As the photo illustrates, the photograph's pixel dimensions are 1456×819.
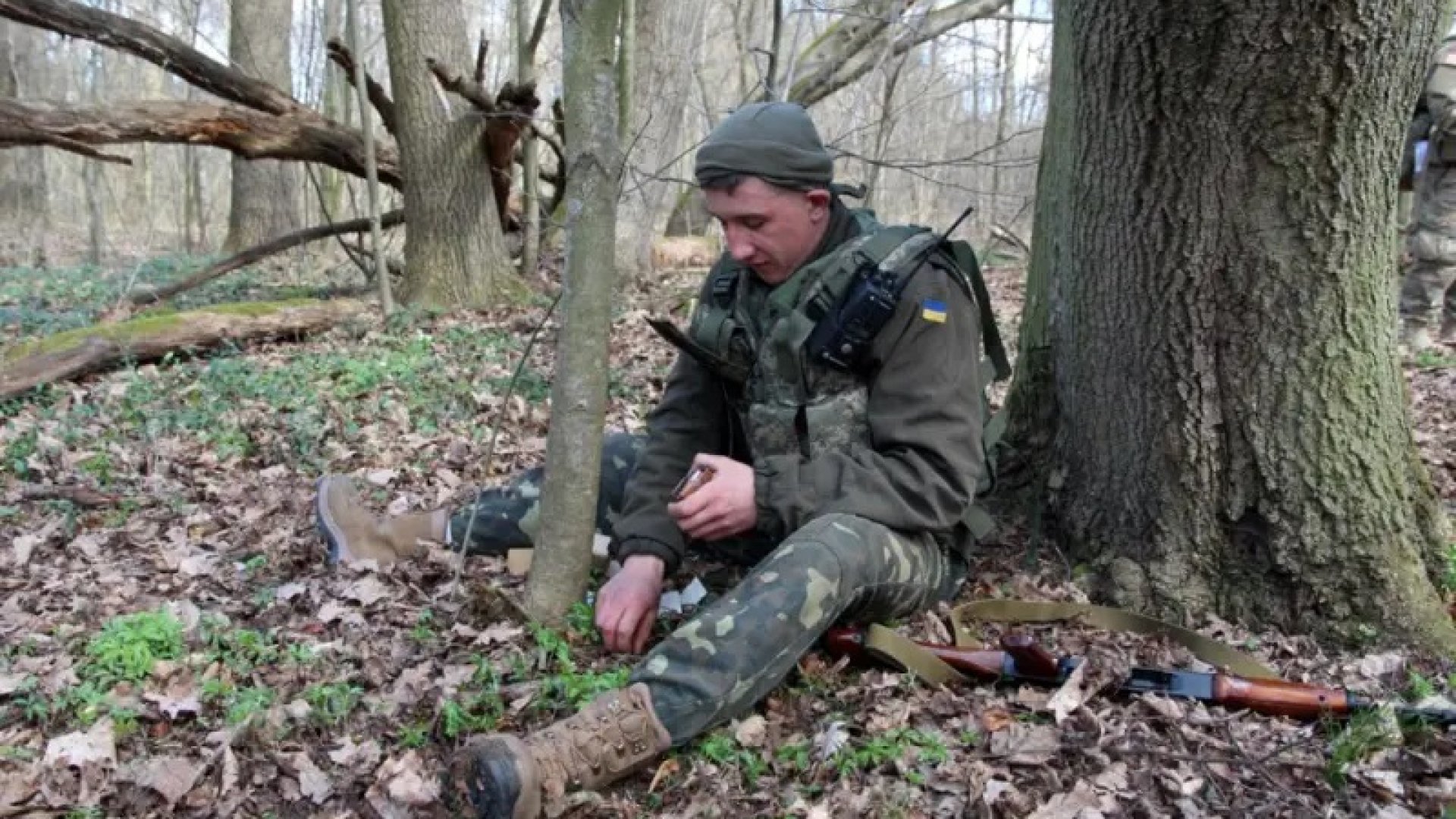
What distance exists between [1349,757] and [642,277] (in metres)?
7.68

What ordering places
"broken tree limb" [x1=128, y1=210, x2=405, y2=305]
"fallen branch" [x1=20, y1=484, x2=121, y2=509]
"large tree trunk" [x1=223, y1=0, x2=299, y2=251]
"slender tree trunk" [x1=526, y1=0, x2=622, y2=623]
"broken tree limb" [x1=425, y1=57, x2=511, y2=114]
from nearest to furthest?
"slender tree trunk" [x1=526, y1=0, x2=622, y2=623] → "fallen branch" [x1=20, y1=484, x2=121, y2=509] → "broken tree limb" [x1=425, y1=57, x2=511, y2=114] → "broken tree limb" [x1=128, y1=210, x2=405, y2=305] → "large tree trunk" [x1=223, y1=0, x2=299, y2=251]

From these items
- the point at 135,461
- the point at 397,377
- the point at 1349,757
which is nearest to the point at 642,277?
the point at 397,377

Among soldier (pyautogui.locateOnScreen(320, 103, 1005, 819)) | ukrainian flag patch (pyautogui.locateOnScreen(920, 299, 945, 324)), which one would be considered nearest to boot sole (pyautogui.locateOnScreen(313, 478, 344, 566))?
soldier (pyautogui.locateOnScreen(320, 103, 1005, 819))

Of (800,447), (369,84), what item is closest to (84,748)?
(800,447)

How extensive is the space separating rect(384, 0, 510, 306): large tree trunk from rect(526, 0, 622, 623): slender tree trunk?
18.0 feet

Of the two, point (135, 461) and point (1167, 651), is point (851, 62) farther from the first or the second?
point (1167, 651)

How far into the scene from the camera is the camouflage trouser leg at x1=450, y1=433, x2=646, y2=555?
12.9ft

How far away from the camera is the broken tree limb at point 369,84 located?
8102 mm

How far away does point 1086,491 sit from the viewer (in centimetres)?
362

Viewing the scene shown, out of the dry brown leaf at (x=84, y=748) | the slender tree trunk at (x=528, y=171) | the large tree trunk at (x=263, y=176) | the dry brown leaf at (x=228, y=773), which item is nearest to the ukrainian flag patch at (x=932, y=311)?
the dry brown leaf at (x=228, y=773)

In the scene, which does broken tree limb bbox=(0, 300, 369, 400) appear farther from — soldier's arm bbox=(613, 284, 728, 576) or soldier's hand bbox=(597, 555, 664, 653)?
soldier's hand bbox=(597, 555, 664, 653)

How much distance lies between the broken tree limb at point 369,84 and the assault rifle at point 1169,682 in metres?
6.83

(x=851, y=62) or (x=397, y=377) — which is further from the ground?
(x=851, y=62)

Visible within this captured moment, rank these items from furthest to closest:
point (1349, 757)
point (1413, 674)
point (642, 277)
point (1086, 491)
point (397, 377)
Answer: point (642, 277) < point (397, 377) < point (1086, 491) < point (1413, 674) < point (1349, 757)
